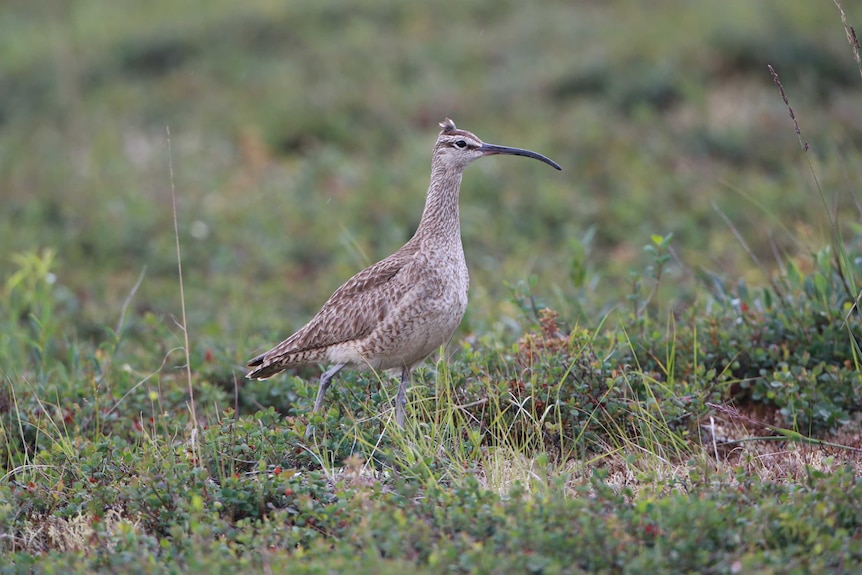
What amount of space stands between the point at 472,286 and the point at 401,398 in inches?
132

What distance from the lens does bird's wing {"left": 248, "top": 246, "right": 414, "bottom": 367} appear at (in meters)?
6.25

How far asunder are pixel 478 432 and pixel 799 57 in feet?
32.9

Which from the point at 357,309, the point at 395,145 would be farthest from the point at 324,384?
the point at 395,145

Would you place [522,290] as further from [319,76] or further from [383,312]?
[319,76]

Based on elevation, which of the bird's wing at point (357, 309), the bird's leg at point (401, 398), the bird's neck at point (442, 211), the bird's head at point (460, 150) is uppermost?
the bird's head at point (460, 150)

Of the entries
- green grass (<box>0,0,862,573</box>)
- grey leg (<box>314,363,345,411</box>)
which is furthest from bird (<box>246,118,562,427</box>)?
green grass (<box>0,0,862,573</box>)

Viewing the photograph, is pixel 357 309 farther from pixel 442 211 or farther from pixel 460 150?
pixel 460 150

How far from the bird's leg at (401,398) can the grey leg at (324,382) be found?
0.37m

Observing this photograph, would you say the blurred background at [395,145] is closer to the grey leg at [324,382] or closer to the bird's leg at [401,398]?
the bird's leg at [401,398]

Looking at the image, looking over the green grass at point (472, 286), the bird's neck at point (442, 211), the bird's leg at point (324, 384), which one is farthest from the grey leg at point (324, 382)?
the bird's neck at point (442, 211)

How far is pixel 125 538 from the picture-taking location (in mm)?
4688

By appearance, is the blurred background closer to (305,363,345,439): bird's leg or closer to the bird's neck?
the bird's neck

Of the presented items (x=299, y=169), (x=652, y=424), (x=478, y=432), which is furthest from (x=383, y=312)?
(x=299, y=169)

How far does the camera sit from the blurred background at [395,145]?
10141mm
